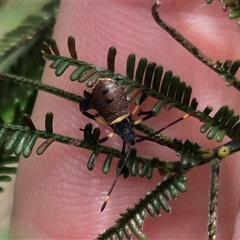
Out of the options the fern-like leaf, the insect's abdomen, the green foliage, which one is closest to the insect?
the insect's abdomen

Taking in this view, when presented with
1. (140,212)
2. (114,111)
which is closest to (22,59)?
(114,111)

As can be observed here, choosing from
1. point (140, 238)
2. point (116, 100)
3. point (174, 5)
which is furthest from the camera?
point (174, 5)

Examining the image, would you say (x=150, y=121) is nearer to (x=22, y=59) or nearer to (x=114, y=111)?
(x=114, y=111)

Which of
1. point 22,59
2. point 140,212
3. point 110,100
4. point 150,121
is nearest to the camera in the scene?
point 140,212

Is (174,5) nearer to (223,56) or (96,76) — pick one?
(223,56)

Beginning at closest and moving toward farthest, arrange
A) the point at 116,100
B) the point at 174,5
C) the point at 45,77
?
1. the point at 116,100
2. the point at 174,5
3. the point at 45,77

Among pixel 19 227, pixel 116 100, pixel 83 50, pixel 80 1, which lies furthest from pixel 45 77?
pixel 19 227

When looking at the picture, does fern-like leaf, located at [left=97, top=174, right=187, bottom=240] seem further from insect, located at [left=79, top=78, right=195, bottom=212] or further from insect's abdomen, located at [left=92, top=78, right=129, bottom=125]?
insect's abdomen, located at [left=92, top=78, right=129, bottom=125]
